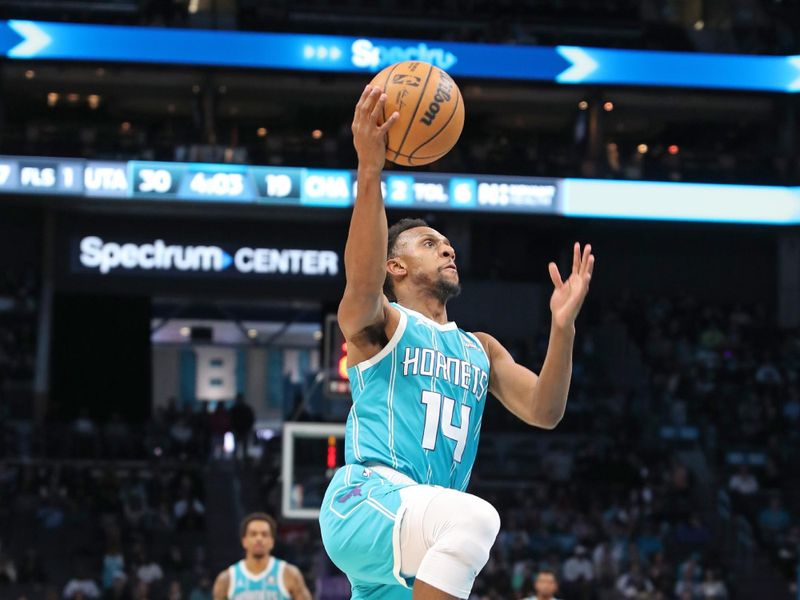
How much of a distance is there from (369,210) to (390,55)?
19386mm

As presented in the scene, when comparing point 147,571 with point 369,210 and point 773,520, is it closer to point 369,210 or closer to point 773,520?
point 773,520

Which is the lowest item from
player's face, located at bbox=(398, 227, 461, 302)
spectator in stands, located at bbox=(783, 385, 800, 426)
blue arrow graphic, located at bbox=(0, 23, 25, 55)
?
spectator in stands, located at bbox=(783, 385, 800, 426)

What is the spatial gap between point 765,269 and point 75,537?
16729 mm

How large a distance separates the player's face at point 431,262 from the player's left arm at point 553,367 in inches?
16.2

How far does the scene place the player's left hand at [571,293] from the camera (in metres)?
5.48

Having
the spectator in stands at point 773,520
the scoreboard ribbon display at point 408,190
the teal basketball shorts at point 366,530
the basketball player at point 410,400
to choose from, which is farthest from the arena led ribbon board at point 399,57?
the teal basketball shorts at point 366,530

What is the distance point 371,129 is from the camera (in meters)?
4.91

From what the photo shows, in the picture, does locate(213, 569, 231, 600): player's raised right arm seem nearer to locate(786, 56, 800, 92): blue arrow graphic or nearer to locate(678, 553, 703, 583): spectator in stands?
locate(678, 553, 703, 583): spectator in stands

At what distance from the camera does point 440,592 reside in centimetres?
464

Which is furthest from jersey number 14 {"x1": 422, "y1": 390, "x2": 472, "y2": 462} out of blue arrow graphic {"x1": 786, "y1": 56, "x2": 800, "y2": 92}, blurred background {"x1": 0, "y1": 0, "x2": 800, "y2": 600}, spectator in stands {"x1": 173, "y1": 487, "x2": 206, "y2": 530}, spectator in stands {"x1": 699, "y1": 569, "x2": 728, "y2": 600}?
blue arrow graphic {"x1": 786, "y1": 56, "x2": 800, "y2": 92}

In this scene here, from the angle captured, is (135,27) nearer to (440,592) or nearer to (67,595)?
(67,595)

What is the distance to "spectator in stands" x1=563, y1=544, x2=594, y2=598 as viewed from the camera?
18.2 meters

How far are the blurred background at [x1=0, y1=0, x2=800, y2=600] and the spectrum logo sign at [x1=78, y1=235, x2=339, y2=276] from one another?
52mm

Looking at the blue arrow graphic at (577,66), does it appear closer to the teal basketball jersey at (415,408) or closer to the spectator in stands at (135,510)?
the spectator in stands at (135,510)
